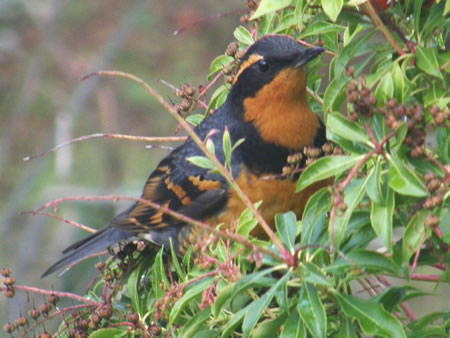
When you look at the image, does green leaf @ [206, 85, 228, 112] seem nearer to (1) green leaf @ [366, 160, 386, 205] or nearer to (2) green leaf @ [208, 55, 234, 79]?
(2) green leaf @ [208, 55, 234, 79]

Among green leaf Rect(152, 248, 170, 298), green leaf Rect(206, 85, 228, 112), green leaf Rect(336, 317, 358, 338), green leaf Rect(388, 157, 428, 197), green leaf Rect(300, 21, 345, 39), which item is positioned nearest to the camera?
green leaf Rect(388, 157, 428, 197)

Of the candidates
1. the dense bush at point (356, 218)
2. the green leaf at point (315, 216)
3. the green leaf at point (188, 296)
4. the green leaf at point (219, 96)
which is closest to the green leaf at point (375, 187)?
the dense bush at point (356, 218)

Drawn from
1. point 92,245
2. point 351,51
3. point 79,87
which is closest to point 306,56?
point 351,51

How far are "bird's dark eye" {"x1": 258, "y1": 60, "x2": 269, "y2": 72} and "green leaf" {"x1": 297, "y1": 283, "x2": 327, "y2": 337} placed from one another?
124 centimetres

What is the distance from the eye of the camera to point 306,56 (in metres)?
2.72

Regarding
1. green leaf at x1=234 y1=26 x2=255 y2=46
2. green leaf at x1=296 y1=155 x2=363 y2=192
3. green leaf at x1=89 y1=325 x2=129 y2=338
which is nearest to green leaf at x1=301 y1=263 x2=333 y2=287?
green leaf at x1=296 y1=155 x2=363 y2=192

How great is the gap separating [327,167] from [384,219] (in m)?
0.20

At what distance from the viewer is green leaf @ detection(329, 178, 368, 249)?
190cm

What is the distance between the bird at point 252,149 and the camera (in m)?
2.99

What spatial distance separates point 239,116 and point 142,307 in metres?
1.02

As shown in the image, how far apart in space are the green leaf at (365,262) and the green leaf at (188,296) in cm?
37

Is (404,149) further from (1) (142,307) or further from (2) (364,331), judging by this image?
(1) (142,307)

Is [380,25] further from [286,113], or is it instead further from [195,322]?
[286,113]

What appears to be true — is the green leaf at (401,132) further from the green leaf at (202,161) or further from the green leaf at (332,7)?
the green leaf at (202,161)
